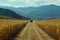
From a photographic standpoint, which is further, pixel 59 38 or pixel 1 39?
pixel 59 38

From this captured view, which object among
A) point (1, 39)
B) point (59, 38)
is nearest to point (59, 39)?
point (59, 38)

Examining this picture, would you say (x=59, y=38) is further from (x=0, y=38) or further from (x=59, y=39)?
(x=0, y=38)

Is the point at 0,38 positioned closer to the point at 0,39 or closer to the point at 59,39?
the point at 0,39

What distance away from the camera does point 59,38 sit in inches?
856

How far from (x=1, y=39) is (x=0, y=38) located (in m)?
0.13

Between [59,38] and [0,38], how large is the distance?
6.16 meters

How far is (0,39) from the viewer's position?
18.3 meters

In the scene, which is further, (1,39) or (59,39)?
(59,39)

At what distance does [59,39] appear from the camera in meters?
21.3

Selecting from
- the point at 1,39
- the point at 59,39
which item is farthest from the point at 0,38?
the point at 59,39

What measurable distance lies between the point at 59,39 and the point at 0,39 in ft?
19.7

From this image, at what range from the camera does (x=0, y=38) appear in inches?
731

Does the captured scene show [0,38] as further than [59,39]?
No

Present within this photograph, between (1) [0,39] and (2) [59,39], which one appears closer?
(1) [0,39]
